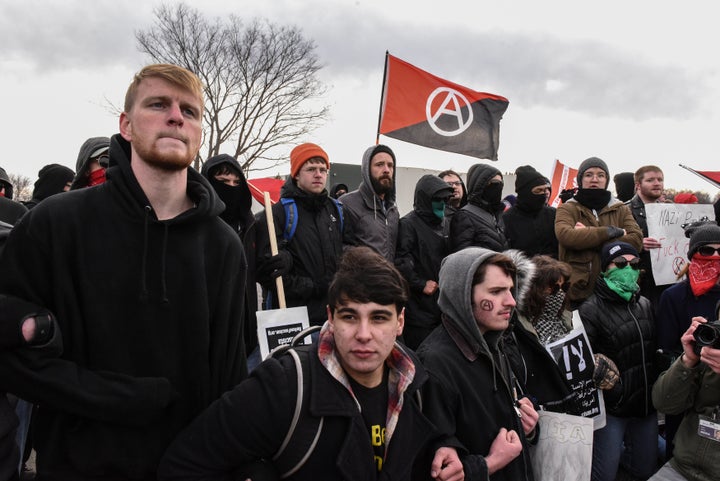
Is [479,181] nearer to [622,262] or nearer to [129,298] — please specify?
[622,262]

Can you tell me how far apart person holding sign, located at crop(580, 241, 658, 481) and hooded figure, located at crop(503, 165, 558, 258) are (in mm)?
1294

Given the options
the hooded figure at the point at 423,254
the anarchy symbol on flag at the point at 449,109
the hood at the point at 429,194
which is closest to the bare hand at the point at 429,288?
the hooded figure at the point at 423,254

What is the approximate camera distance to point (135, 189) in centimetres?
183

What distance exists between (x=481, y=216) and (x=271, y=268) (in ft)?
6.98

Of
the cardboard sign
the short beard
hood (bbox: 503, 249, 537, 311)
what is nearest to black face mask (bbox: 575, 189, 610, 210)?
the short beard

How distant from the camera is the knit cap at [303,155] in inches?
177

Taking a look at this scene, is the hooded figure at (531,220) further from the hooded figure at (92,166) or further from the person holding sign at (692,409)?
the hooded figure at (92,166)

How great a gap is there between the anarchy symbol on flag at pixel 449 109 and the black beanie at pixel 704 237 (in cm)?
320

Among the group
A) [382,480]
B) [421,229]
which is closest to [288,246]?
[421,229]

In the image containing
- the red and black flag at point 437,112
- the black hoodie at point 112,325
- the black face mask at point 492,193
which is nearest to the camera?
the black hoodie at point 112,325

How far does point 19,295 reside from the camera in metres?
1.67

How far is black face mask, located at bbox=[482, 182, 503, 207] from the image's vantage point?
17.4ft

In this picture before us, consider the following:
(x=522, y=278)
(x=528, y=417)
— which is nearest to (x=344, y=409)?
(x=528, y=417)

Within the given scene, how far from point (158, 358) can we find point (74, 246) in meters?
0.43
